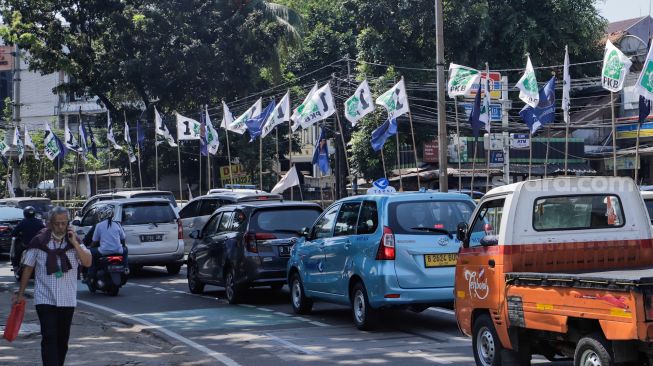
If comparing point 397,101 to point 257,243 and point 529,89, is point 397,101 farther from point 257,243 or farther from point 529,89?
point 257,243

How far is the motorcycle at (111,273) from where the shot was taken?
17.7 m

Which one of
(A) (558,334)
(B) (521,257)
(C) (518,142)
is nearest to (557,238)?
(B) (521,257)

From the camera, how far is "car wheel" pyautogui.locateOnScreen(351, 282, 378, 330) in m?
12.2

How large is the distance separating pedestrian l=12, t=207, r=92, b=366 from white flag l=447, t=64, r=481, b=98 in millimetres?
17345

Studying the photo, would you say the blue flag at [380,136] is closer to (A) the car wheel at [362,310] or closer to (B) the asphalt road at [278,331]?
(B) the asphalt road at [278,331]

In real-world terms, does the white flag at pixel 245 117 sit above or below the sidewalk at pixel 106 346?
above

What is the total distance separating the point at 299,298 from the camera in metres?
14.3

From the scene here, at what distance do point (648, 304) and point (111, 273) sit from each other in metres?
12.8

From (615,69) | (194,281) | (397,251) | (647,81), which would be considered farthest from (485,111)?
(397,251)

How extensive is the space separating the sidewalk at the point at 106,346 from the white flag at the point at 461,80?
13123 mm

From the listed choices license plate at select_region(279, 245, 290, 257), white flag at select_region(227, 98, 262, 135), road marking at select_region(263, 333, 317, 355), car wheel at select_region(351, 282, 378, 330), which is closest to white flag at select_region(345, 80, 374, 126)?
white flag at select_region(227, 98, 262, 135)

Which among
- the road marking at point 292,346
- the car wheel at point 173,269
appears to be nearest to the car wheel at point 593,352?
the road marking at point 292,346

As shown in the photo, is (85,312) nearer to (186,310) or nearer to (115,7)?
(186,310)

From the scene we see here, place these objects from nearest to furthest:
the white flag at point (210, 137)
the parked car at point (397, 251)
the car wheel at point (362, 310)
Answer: the parked car at point (397, 251) < the car wheel at point (362, 310) < the white flag at point (210, 137)
